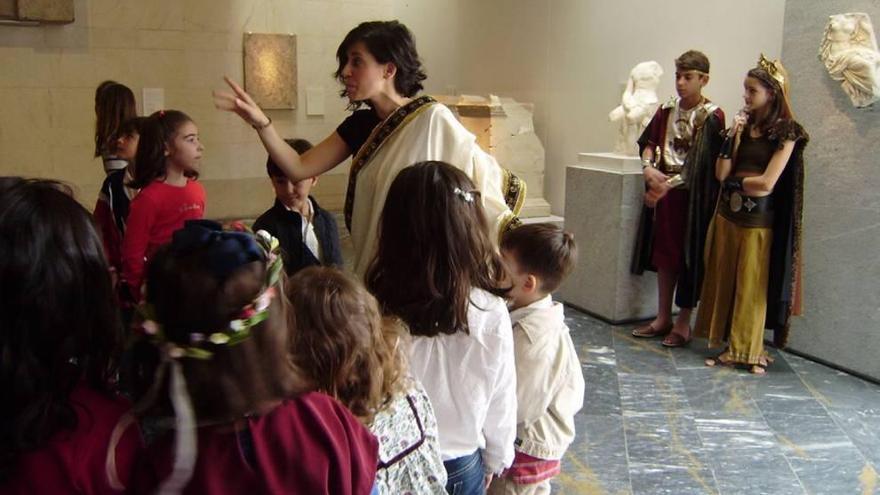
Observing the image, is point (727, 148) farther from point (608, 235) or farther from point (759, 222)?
point (608, 235)

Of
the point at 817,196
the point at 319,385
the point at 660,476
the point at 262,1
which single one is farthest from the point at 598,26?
the point at 319,385

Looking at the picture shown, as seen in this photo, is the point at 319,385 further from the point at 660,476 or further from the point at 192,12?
the point at 192,12

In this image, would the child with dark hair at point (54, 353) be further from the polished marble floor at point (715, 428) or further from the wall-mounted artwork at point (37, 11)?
the wall-mounted artwork at point (37, 11)

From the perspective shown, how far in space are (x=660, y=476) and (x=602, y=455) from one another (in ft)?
0.85

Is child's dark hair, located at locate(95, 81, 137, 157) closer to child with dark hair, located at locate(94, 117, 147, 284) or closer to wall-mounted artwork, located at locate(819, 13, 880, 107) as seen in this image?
child with dark hair, located at locate(94, 117, 147, 284)

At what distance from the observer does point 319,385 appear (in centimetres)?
138

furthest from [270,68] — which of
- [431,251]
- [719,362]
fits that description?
[431,251]

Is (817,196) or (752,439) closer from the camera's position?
(752,439)

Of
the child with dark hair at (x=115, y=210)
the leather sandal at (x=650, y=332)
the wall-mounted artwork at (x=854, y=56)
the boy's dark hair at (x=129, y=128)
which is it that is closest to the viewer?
the child with dark hair at (x=115, y=210)

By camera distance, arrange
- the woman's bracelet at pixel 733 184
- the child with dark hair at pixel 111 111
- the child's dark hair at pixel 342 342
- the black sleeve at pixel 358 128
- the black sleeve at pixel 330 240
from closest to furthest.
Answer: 1. the child's dark hair at pixel 342 342
2. the black sleeve at pixel 358 128
3. the black sleeve at pixel 330 240
4. the child with dark hair at pixel 111 111
5. the woman's bracelet at pixel 733 184

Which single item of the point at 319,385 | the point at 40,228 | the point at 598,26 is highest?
the point at 598,26

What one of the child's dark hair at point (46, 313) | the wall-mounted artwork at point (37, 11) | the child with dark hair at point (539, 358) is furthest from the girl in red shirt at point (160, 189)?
the wall-mounted artwork at point (37, 11)

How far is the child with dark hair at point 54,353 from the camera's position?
99 cm

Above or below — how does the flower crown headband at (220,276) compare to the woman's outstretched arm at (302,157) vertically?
below
